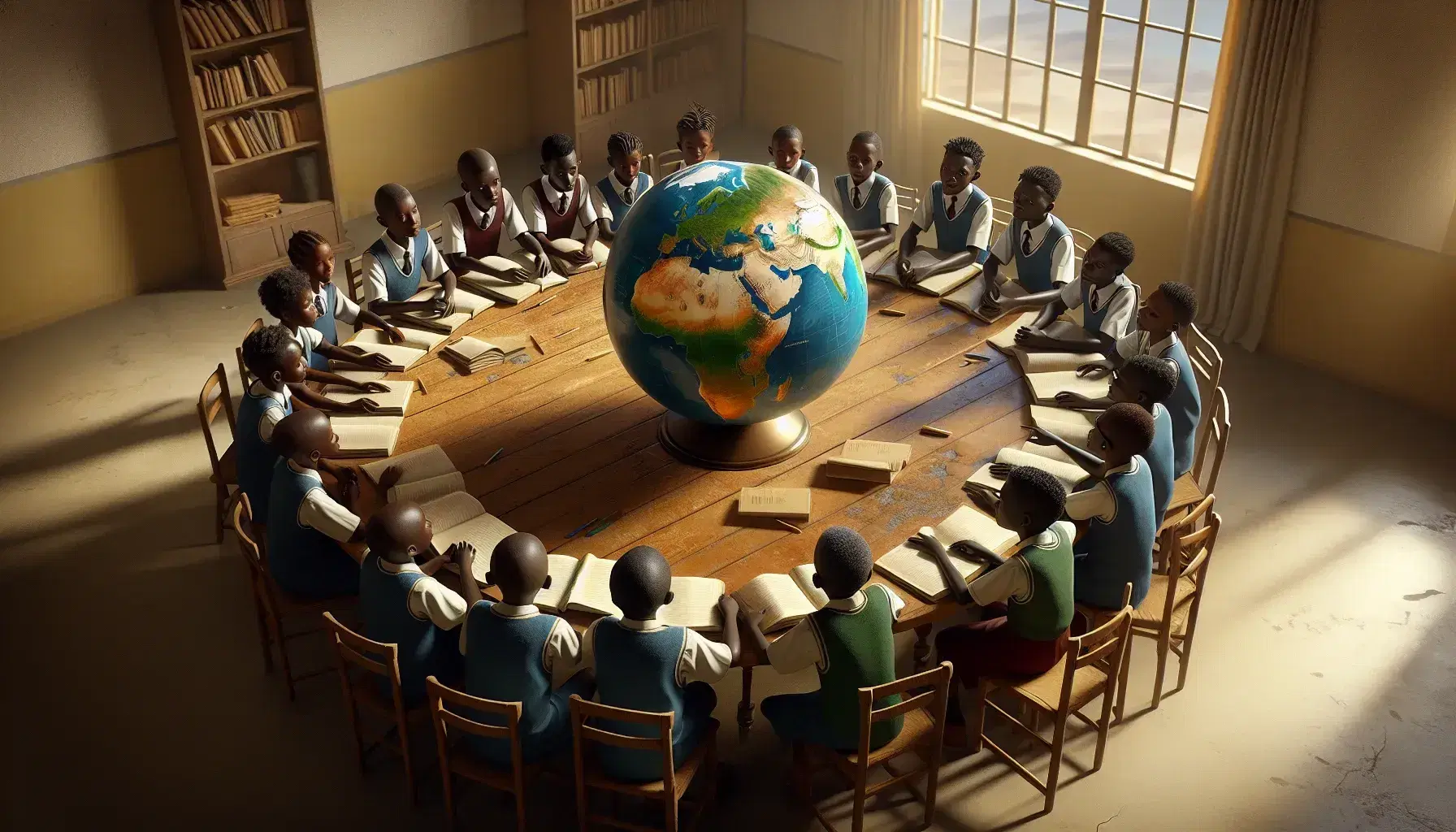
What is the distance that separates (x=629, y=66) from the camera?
11.7m

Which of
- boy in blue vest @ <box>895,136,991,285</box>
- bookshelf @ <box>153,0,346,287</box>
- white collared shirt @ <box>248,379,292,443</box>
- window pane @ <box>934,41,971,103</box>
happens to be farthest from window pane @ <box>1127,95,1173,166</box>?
white collared shirt @ <box>248,379,292,443</box>

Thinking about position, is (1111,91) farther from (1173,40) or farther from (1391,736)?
(1391,736)

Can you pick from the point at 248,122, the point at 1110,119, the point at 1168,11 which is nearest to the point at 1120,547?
the point at 248,122

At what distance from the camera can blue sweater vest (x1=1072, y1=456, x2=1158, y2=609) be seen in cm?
509

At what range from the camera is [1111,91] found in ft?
45.6

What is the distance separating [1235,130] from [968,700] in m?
4.49

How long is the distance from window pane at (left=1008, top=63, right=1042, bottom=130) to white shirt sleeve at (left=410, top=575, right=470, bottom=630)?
362 inches

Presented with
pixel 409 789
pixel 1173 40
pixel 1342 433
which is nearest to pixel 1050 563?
pixel 409 789

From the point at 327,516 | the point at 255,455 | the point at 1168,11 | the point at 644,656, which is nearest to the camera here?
the point at 644,656

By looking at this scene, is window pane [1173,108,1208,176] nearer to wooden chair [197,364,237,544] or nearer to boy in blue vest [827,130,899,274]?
boy in blue vest [827,130,899,274]

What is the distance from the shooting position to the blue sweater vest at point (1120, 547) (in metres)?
5.09

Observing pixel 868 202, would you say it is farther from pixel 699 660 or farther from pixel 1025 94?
pixel 1025 94

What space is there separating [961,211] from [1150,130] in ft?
22.8

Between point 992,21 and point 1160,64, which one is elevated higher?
point 992,21
